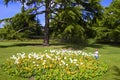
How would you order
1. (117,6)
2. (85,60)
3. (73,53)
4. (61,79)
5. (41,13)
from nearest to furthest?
(61,79) → (85,60) → (73,53) → (41,13) → (117,6)

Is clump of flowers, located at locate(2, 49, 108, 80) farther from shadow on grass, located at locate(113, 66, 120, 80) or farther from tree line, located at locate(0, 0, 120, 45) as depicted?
tree line, located at locate(0, 0, 120, 45)

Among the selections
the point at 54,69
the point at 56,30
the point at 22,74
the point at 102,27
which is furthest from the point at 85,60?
the point at 102,27

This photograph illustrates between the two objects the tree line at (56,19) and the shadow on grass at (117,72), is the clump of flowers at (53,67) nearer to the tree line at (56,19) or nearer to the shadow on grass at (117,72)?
the shadow on grass at (117,72)

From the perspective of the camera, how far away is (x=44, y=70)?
42.0 ft

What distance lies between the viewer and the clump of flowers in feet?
41.2

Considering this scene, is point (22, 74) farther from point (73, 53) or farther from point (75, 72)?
point (73, 53)

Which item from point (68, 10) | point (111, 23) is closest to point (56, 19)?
point (68, 10)

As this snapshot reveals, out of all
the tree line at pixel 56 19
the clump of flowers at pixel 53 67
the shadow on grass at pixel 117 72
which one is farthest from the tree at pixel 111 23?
the clump of flowers at pixel 53 67

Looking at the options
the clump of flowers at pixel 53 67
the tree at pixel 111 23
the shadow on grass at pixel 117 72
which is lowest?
the shadow on grass at pixel 117 72

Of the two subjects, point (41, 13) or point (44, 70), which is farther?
point (41, 13)

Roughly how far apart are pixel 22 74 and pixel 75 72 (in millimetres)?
2242

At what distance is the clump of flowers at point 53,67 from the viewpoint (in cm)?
1257

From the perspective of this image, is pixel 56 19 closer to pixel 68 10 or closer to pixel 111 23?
pixel 68 10

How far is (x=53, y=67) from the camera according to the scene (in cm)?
1312
